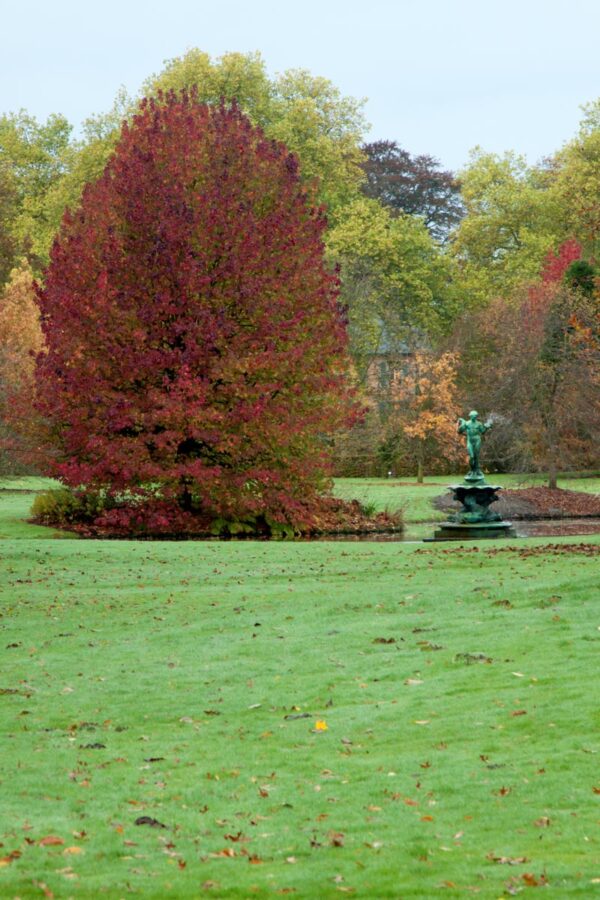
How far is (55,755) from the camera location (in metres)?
9.67

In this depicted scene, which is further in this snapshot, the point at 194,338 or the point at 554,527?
the point at 554,527

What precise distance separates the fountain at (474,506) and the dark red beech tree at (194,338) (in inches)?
129

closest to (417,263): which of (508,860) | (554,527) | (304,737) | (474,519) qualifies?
(554,527)

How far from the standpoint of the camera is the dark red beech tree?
31.6 m

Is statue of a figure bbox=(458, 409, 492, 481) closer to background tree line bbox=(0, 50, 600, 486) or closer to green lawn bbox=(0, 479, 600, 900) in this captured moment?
background tree line bbox=(0, 50, 600, 486)

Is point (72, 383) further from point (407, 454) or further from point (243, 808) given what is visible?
point (407, 454)

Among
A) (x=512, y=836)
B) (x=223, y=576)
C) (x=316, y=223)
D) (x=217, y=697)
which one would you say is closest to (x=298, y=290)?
(x=316, y=223)

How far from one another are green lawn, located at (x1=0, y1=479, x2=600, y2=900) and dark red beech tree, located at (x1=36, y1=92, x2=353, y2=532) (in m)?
12.2

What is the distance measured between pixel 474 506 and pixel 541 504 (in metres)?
10.1

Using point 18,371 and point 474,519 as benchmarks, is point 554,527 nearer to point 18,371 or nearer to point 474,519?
point 474,519

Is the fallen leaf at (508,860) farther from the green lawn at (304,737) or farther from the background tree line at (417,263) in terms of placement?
the background tree line at (417,263)

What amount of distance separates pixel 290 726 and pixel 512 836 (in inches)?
139

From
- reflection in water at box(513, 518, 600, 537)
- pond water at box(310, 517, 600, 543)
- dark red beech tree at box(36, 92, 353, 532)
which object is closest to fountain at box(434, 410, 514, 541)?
pond water at box(310, 517, 600, 543)

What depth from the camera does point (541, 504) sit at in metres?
42.4
